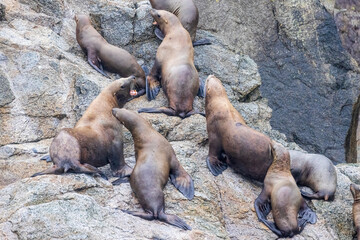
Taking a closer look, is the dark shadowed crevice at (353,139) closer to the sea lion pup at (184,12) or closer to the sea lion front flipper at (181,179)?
the sea lion pup at (184,12)

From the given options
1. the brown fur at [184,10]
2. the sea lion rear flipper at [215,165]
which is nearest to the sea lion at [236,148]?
the sea lion rear flipper at [215,165]

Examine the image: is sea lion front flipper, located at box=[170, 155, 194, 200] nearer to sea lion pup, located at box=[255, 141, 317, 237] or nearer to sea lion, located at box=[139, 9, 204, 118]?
sea lion pup, located at box=[255, 141, 317, 237]

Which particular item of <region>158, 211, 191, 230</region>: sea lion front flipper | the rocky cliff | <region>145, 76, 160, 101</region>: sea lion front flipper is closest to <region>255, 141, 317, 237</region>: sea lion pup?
the rocky cliff

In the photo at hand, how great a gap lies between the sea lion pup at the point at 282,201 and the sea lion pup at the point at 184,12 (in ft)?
11.3

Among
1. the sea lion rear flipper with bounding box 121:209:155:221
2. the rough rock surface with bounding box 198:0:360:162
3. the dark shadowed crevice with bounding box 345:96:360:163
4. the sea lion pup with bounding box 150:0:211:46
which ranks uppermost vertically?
the sea lion pup with bounding box 150:0:211:46

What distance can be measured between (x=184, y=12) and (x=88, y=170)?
501cm

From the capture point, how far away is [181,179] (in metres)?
8.30

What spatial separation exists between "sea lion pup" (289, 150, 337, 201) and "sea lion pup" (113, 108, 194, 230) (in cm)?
188

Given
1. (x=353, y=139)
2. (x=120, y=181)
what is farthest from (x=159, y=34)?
(x=120, y=181)

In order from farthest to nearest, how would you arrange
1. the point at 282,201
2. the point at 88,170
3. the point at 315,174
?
the point at 315,174 < the point at 282,201 < the point at 88,170

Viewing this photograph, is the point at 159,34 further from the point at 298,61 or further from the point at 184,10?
the point at 298,61

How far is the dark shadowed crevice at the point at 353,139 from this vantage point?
1227 cm

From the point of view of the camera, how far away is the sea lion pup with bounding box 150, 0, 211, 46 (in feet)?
Result: 39.2

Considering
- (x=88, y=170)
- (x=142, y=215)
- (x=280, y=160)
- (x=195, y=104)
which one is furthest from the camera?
(x=195, y=104)
